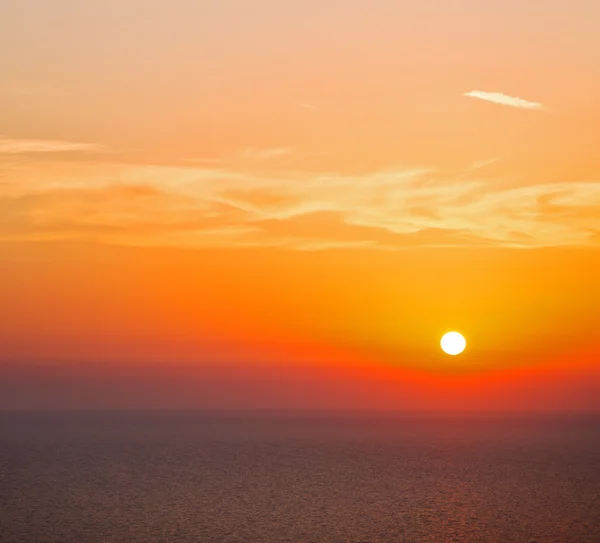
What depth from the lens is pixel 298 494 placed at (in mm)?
97750

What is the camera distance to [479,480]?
112562 millimetres

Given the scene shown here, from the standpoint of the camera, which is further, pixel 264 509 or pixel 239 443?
pixel 239 443

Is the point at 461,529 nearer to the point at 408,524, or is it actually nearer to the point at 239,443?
the point at 408,524

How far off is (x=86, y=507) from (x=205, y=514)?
1336 cm

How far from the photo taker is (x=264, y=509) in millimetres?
85500

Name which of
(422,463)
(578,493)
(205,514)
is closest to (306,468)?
(422,463)

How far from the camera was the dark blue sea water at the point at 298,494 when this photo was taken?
7219 centimetres

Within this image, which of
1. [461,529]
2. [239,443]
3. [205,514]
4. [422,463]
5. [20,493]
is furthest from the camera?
[239,443]

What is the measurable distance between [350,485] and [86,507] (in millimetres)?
34338

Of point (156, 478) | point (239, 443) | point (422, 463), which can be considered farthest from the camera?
point (239, 443)

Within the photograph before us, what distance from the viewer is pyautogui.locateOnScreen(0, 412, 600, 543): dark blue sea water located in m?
72.2

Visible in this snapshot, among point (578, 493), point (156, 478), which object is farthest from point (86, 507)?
point (578, 493)

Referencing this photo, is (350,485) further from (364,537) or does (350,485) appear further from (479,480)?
(364,537)

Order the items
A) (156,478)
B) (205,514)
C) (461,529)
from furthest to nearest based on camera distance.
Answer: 1. (156,478)
2. (205,514)
3. (461,529)
